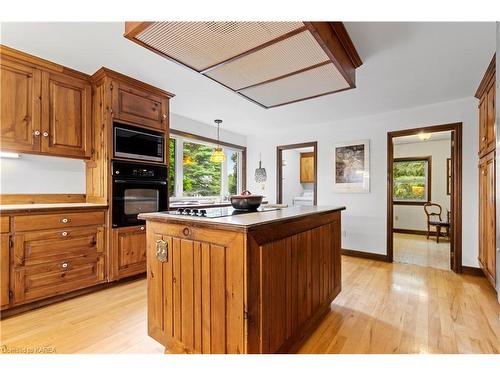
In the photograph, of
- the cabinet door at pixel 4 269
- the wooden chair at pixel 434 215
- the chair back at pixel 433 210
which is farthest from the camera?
the chair back at pixel 433 210

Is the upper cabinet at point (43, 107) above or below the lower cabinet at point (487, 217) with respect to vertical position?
above

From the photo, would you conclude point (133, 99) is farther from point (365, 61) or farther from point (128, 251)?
point (365, 61)

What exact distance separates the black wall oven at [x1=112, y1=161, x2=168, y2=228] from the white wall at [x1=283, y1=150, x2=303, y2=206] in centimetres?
412

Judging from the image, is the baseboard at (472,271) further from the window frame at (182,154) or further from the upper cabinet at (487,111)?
the window frame at (182,154)

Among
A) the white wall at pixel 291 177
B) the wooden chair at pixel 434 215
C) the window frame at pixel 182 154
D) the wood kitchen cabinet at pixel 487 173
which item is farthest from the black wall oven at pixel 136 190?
the wooden chair at pixel 434 215

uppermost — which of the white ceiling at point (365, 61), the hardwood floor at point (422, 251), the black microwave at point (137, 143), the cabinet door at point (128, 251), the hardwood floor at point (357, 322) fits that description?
the white ceiling at point (365, 61)

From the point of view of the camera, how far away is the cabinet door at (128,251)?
2.66 meters

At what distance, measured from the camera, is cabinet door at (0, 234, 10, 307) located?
2010mm

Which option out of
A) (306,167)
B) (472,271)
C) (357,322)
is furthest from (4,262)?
(306,167)

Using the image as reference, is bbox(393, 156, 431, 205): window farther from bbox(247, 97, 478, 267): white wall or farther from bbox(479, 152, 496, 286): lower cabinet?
bbox(479, 152, 496, 286): lower cabinet

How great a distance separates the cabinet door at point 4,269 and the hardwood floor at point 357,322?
0.59ft

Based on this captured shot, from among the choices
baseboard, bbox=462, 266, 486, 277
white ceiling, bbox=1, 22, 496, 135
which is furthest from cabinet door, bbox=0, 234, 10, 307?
baseboard, bbox=462, 266, 486, 277

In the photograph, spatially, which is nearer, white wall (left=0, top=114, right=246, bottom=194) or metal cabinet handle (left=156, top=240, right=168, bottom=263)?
metal cabinet handle (left=156, top=240, right=168, bottom=263)
